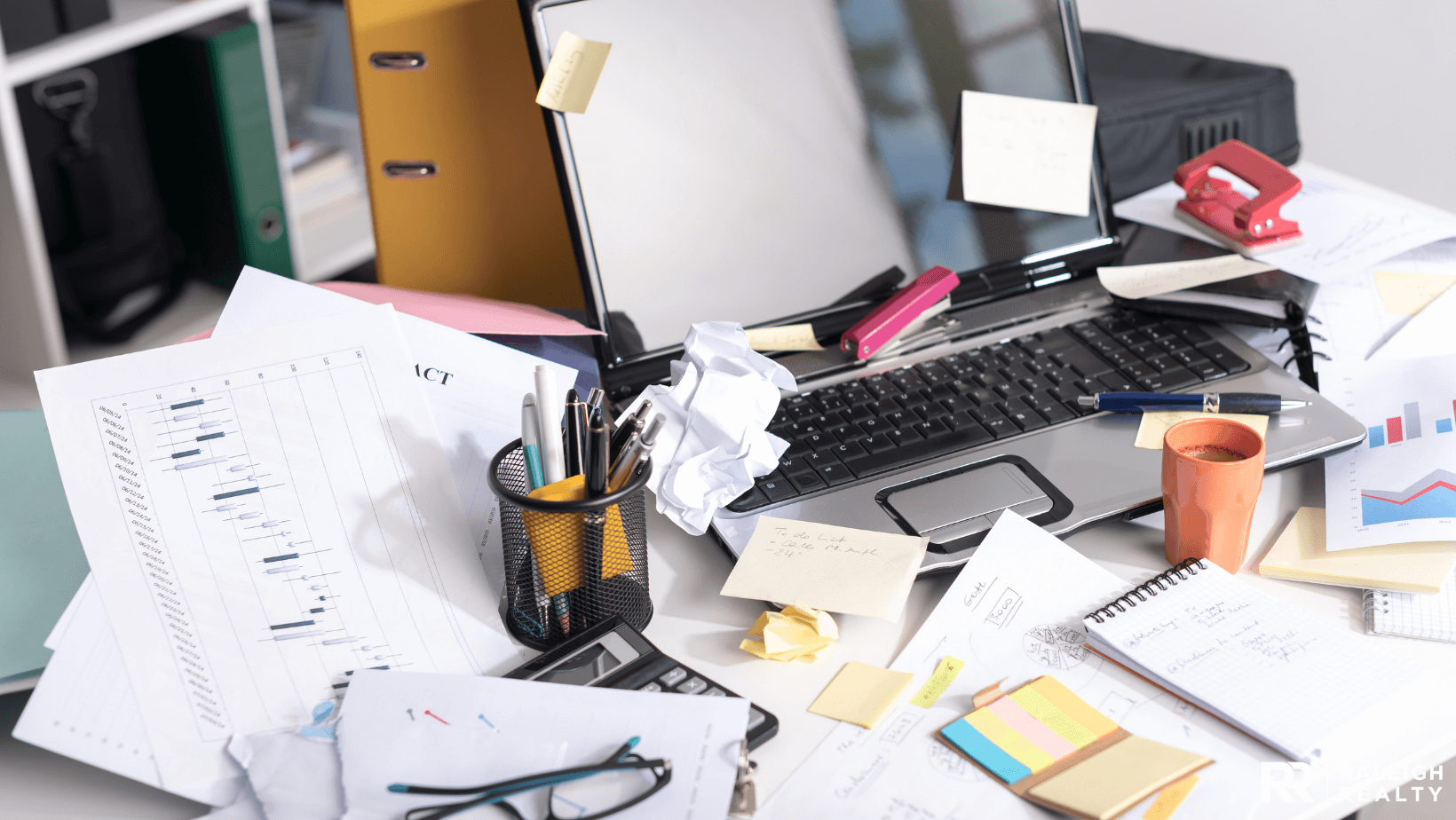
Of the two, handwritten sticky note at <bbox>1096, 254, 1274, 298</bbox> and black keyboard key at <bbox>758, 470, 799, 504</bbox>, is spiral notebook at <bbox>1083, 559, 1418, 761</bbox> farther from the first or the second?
handwritten sticky note at <bbox>1096, 254, 1274, 298</bbox>

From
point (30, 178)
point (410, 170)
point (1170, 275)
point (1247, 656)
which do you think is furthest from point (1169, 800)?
point (30, 178)

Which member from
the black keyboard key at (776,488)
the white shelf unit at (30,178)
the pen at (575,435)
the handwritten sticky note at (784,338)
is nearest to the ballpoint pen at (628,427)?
the pen at (575,435)

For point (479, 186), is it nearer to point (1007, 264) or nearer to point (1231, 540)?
point (1007, 264)

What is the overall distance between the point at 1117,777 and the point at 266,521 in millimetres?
511

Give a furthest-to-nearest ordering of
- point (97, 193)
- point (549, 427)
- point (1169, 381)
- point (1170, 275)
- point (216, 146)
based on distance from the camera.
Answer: point (216, 146) → point (97, 193) → point (1170, 275) → point (1169, 381) → point (549, 427)

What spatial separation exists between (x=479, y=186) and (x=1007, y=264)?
1.62 feet

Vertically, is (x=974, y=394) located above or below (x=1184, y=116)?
below

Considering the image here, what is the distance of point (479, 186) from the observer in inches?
37.8

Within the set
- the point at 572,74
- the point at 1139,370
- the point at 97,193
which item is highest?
the point at 572,74

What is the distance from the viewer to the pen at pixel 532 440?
646mm

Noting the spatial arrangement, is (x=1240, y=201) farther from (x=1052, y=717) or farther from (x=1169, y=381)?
(x=1052, y=717)

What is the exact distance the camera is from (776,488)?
757mm

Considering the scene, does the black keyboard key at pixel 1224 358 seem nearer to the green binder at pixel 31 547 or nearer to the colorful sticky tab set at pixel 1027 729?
the colorful sticky tab set at pixel 1027 729

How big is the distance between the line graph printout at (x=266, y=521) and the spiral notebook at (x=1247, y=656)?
38 cm
